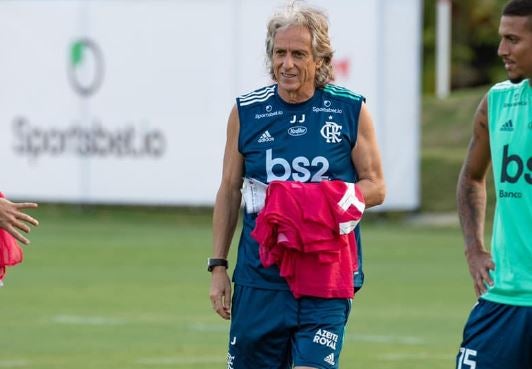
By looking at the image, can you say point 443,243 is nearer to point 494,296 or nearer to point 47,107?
point 47,107

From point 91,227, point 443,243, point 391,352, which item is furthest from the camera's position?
point 91,227

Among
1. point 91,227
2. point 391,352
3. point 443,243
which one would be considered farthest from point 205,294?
point 91,227

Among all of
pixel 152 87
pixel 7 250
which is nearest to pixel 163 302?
pixel 7 250

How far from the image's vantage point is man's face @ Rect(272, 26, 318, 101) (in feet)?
26.0

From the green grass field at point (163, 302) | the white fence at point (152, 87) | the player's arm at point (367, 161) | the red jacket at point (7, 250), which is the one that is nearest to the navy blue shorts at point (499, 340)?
the player's arm at point (367, 161)

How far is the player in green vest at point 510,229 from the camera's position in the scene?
734 centimetres

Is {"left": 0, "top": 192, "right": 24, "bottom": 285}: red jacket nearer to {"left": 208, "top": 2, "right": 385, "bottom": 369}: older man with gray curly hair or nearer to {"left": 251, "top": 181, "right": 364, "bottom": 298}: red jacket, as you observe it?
{"left": 208, "top": 2, "right": 385, "bottom": 369}: older man with gray curly hair

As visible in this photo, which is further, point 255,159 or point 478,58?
point 478,58

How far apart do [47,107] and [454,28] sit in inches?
994

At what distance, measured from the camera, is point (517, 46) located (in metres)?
7.32

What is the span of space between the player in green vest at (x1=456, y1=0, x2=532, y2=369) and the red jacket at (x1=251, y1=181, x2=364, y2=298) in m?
0.72

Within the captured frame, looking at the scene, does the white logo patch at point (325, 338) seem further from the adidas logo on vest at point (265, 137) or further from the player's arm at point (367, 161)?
the adidas logo on vest at point (265, 137)

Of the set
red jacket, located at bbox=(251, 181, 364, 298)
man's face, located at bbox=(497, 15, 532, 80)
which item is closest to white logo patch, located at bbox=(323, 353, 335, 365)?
red jacket, located at bbox=(251, 181, 364, 298)

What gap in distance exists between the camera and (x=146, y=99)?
2891 centimetres
